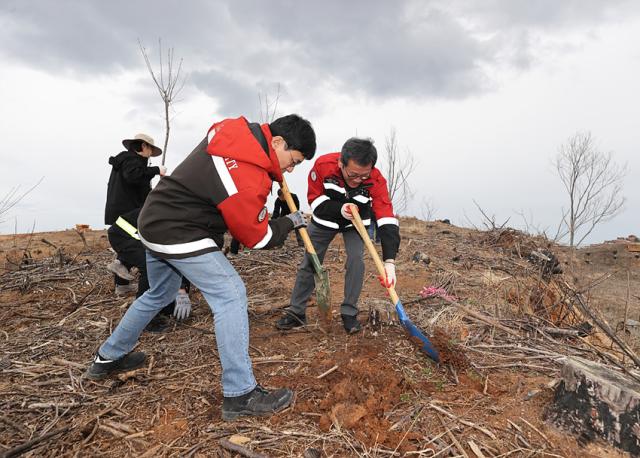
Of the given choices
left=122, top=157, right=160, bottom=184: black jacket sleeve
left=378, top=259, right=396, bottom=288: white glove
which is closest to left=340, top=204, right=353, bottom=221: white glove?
left=378, top=259, right=396, bottom=288: white glove

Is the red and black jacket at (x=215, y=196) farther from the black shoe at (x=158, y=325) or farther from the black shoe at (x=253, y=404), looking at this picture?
the black shoe at (x=158, y=325)

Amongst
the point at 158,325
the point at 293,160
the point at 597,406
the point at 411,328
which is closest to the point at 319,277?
the point at 411,328

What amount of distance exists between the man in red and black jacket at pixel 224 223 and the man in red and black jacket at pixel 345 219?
44.4 inches

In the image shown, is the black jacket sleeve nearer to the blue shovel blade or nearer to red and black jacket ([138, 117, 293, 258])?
red and black jacket ([138, 117, 293, 258])

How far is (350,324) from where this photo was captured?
363 centimetres

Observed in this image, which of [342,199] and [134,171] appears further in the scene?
[134,171]

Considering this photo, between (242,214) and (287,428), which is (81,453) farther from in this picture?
(242,214)

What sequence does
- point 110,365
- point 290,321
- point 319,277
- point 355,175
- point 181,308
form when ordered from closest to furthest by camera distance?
point 110,365 → point 355,175 → point 319,277 → point 290,321 → point 181,308

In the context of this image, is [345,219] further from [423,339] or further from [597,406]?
[597,406]

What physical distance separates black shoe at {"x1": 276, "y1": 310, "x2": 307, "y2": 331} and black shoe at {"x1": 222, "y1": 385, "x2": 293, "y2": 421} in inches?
50.7

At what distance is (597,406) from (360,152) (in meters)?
2.15

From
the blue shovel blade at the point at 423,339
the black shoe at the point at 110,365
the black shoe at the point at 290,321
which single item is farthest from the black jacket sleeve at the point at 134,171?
the blue shovel blade at the point at 423,339

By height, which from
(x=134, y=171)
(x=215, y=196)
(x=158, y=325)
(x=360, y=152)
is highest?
(x=360, y=152)

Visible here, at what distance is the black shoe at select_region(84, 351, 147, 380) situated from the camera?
2914 mm
